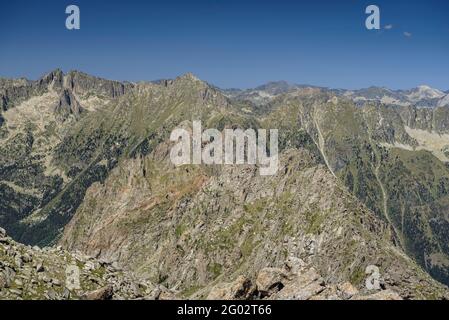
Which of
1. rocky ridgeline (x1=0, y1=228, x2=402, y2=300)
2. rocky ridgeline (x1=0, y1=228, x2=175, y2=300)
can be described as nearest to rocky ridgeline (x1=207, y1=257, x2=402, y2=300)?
rocky ridgeline (x1=0, y1=228, x2=402, y2=300)

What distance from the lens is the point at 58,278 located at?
5294 centimetres

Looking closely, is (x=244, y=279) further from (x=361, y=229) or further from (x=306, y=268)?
(x=361, y=229)

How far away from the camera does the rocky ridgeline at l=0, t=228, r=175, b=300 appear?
48781mm

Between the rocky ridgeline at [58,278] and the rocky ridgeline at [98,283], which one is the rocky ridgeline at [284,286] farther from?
the rocky ridgeline at [58,278]

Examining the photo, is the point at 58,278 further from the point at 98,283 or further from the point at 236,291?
the point at 236,291

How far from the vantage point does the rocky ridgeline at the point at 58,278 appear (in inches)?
1921

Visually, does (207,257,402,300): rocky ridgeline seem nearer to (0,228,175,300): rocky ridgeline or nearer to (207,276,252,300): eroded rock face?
(207,276,252,300): eroded rock face

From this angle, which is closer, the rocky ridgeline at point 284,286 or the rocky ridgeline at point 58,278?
the rocky ridgeline at point 58,278

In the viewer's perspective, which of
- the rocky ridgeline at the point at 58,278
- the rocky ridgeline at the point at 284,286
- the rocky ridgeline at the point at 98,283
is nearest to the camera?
the rocky ridgeline at the point at 58,278

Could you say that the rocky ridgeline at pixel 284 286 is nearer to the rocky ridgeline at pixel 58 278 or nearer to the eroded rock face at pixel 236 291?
the eroded rock face at pixel 236 291

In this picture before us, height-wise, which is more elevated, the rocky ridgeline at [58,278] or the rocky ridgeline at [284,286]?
the rocky ridgeline at [58,278]

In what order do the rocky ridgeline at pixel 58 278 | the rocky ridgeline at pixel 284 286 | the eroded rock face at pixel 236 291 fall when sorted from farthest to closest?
the eroded rock face at pixel 236 291
the rocky ridgeline at pixel 284 286
the rocky ridgeline at pixel 58 278

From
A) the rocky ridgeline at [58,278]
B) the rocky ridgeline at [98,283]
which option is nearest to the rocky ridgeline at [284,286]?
the rocky ridgeline at [98,283]

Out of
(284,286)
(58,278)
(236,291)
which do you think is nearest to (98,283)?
(58,278)
